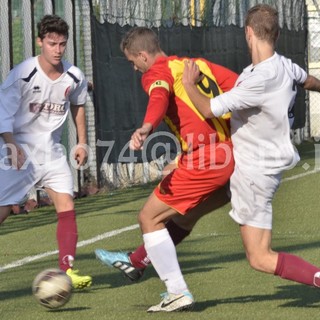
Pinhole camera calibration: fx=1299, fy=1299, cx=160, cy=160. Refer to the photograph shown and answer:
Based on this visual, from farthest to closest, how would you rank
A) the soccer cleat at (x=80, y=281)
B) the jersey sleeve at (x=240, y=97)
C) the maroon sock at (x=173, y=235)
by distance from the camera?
the soccer cleat at (x=80, y=281)
the maroon sock at (x=173, y=235)
the jersey sleeve at (x=240, y=97)

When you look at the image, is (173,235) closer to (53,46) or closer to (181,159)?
(181,159)

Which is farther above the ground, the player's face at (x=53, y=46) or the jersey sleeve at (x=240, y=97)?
A: the player's face at (x=53, y=46)

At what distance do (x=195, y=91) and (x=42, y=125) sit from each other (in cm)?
230

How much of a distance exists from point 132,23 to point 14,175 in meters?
10.3

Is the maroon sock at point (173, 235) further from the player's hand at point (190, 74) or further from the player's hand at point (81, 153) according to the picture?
the player's hand at point (190, 74)

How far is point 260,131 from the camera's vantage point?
26.6 feet

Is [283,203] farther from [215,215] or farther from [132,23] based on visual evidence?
[132,23]

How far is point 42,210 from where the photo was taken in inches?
648

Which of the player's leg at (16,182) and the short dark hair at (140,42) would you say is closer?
the short dark hair at (140,42)

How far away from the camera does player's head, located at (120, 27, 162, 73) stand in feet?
28.0

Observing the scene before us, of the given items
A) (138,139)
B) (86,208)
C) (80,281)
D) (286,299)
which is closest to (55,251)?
(80,281)

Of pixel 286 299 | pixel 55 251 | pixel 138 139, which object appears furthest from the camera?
pixel 55 251

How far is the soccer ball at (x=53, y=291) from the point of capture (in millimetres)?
8438

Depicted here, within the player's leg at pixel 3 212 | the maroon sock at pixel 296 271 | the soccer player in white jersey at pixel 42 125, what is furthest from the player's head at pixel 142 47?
the player's leg at pixel 3 212
